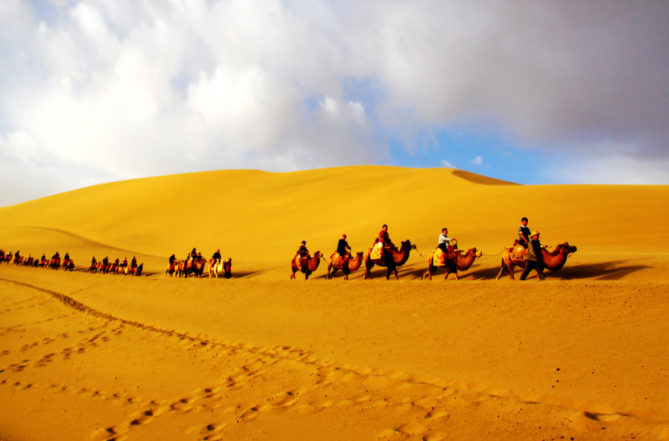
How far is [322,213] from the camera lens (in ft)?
Answer: 139

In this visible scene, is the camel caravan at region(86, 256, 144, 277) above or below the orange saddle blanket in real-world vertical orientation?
above

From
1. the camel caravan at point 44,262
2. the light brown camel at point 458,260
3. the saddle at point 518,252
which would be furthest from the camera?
the camel caravan at point 44,262

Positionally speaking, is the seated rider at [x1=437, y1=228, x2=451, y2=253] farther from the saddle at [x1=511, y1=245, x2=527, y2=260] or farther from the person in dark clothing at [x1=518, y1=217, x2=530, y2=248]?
the person in dark clothing at [x1=518, y1=217, x2=530, y2=248]

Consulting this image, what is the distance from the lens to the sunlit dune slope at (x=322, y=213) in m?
24.4

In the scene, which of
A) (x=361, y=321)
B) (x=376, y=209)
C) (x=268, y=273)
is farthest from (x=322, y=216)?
(x=361, y=321)

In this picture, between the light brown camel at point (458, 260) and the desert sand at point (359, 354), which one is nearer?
the desert sand at point (359, 354)

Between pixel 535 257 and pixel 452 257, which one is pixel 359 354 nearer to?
pixel 535 257

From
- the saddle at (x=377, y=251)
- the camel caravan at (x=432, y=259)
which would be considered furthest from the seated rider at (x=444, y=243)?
the saddle at (x=377, y=251)

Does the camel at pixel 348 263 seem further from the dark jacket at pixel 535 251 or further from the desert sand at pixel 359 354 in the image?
the dark jacket at pixel 535 251

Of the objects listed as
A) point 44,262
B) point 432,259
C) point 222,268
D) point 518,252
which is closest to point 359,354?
point 518,252

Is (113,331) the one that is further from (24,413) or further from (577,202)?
(577,202)

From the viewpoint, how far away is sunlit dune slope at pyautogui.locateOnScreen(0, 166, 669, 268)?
24.4 meters

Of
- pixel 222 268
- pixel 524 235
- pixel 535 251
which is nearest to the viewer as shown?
pixel 535 251

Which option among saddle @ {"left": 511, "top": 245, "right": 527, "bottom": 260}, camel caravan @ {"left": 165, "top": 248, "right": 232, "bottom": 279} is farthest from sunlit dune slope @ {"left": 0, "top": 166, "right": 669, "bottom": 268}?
saddle @ {"left": 511, "top": 245, "right": 527, "bottom": 260}
